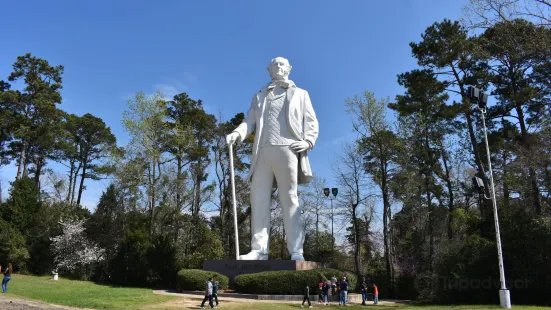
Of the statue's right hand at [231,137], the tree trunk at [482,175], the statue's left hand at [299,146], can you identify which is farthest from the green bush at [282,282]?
the tree trunk at [482,175]

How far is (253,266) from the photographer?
1433cm

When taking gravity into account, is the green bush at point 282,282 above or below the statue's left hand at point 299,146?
below

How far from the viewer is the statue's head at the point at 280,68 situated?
15.9 metres

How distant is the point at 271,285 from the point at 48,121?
78.1ft

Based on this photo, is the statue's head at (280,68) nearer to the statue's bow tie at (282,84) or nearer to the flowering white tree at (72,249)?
the statue's bow tie at (282,84)

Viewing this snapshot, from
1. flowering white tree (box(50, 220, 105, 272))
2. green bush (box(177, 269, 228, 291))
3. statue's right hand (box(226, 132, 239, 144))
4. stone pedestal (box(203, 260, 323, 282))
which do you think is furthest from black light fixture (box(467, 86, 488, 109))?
flowering white tree (box(50, 220, 105, 272))

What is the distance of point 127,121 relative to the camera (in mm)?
24797

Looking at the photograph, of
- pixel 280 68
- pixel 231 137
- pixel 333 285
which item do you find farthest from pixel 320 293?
pixel 280 68

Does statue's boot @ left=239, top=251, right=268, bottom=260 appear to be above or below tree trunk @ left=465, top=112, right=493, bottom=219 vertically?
below

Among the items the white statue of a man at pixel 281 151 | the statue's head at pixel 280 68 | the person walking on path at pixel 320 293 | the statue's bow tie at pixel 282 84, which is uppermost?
the statue's head at pixel 280 68

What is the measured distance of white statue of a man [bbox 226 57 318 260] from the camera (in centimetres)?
1502

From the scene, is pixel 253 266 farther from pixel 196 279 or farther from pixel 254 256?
pixel 196 279

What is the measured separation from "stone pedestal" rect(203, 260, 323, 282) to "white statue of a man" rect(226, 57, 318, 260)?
0.38 m

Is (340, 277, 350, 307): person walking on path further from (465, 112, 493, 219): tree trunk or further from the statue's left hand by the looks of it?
(465, 112, 493, 219): tree trunk
